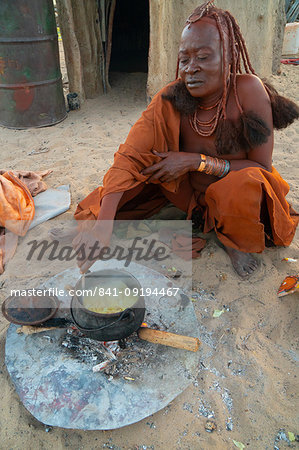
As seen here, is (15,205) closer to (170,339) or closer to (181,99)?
(181,99)

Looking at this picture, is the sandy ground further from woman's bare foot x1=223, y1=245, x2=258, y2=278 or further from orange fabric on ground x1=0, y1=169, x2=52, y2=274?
orange fabric on ground x1=0, y1=169, x2=52, y2=274

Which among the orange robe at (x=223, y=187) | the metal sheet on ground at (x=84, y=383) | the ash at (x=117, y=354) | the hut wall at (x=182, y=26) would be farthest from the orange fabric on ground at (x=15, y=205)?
the hut wall at (x=182, y=26)

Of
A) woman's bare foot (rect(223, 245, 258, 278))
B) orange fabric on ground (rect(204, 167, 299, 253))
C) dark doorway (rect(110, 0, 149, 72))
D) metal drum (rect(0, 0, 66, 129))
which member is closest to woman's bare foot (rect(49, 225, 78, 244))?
orange fabric on ground (rect(204, 167, 299, 253))

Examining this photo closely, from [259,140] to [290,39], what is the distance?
18.7 ft

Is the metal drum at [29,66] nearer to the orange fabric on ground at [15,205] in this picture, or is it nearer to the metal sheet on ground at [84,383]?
the orange fabric on ground at [15,205]

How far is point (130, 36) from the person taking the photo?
638 cm

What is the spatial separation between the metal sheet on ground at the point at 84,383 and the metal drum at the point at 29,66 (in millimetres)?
3182

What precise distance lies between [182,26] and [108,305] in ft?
12.0

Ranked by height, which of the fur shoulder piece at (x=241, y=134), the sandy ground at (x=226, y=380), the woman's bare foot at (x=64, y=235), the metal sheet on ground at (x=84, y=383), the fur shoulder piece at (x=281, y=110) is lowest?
the sandy ground at (x=226, y=380)

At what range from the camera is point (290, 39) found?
6.28 m

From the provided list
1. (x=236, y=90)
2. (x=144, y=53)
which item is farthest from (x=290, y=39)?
(x=236, y=90)

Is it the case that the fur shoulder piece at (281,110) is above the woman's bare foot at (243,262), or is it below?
above

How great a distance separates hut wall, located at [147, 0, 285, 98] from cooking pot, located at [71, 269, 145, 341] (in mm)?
3296

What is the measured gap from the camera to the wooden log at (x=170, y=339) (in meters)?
1.43
